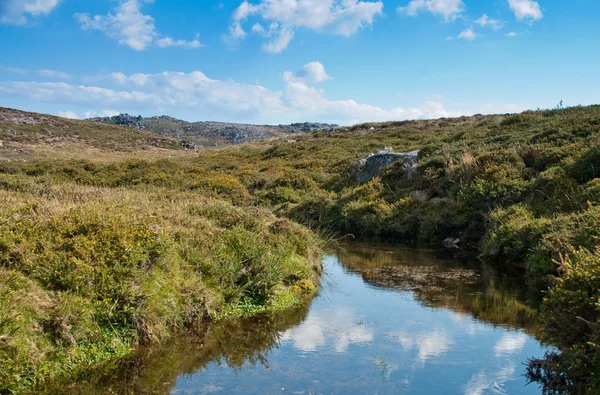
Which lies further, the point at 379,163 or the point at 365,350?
the point at 379,163

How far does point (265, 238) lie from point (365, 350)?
5.62 m

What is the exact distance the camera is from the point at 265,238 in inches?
573

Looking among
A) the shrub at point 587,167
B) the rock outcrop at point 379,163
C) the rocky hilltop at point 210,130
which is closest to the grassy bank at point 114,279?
the shrub at point 587,167

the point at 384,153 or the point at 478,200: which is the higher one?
the point at 384,153

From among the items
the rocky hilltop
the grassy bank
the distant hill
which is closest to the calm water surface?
the grassy bank

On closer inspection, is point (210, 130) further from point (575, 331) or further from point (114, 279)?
point (575, 331)

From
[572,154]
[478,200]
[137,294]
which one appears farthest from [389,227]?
[137,294]

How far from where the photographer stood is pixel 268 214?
17.3 m

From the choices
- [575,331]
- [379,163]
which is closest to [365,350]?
[575,331]

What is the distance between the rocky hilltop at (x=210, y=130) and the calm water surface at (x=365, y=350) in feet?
347

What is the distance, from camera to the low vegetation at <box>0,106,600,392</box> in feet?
26.0

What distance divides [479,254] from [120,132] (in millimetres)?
77668

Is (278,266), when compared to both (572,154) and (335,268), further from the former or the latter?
(572,154)

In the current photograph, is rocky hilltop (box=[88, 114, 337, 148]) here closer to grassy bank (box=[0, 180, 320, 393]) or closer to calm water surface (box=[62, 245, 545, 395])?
grassy bank (box=[0, 180, 320, 393])
